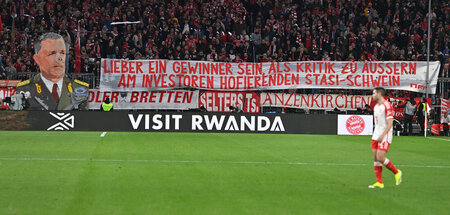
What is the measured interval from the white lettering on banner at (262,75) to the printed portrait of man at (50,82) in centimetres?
182

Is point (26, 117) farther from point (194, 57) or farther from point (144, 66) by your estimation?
point (194, 57)

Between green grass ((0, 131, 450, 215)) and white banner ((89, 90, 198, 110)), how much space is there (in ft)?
25.7

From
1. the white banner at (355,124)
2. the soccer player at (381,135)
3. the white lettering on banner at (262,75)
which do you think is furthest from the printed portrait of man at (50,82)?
the soccer player at (381,135)

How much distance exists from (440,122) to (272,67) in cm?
861

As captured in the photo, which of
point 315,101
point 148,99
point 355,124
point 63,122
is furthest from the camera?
point 315,101

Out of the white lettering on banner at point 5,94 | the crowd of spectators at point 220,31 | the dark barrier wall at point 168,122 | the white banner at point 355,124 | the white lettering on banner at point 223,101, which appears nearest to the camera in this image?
the dark barrier wall at point 168,122

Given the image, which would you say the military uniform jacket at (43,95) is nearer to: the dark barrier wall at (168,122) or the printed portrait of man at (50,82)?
the printed portrait of man at (50,82)

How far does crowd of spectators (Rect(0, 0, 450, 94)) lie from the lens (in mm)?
33062

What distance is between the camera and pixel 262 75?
31672 millimetres

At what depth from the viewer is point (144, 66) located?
31141 millimetres

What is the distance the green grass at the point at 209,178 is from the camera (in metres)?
9.93

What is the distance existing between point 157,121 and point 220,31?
329 inches

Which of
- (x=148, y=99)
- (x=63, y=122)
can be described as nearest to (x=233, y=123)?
(x=148, y=99)

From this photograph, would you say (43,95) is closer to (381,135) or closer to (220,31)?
(220,31)
